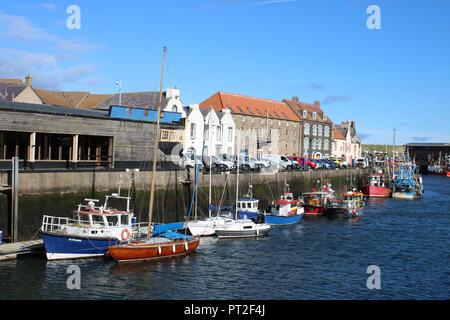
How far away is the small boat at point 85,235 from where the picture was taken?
27.4 metres

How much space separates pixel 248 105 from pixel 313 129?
19.7 meters

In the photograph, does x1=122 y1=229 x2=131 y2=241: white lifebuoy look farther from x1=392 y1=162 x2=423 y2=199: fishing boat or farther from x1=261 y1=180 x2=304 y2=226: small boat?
x1=392 y1=162 x2=423 y2=199: fishing boat

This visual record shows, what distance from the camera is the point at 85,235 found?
92.8 ft

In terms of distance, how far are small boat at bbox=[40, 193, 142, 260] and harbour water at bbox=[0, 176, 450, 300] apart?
0.64m

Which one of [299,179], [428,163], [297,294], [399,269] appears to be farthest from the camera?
[428,163]

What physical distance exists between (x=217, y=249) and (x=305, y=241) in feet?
25.7

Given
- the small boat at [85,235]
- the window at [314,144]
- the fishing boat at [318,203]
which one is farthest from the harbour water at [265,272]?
the window at [314,144]

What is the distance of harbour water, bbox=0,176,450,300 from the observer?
23.5 metres

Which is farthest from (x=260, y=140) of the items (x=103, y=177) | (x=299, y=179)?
(x=103, y=177)

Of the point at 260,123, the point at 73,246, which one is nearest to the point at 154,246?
the point at 73,246

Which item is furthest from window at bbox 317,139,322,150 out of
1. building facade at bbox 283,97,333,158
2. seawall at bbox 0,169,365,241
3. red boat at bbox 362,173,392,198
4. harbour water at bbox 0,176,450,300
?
harbour water at bbox 0,176,450,300

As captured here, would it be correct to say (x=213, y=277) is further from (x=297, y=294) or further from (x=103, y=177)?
(x=103, y=177)
